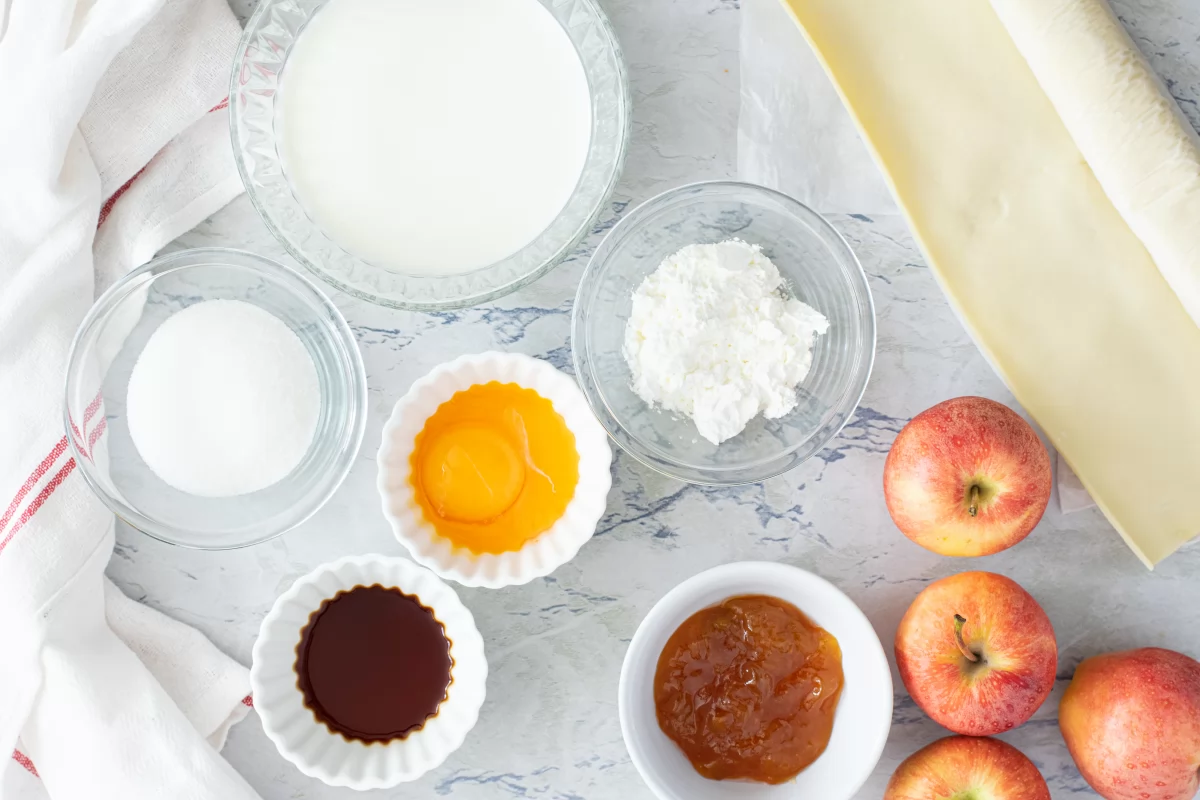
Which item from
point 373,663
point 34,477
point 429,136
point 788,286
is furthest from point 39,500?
point 788,286

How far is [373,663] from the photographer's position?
1.26 m

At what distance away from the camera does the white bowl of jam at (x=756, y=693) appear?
3.96 feet

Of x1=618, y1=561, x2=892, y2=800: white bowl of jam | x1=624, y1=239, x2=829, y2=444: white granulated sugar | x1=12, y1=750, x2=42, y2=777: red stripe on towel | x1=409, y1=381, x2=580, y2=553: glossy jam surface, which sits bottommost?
x1=618, y1=561, x2=892, y2=800: white bowl of jam

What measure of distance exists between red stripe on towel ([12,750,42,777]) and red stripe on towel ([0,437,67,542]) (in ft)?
1.05

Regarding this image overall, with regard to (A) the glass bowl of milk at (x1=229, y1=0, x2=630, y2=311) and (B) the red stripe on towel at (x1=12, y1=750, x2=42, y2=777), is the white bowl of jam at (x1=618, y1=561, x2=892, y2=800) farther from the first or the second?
(B) the red stripe on towel at (x1=12, y1=750, x2=42, y2=777)

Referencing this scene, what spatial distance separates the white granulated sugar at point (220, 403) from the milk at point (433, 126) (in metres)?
0.19

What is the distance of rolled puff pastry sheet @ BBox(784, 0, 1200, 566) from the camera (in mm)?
1232

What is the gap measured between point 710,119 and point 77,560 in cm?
107

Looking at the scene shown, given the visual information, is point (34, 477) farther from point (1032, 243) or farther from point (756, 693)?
point (1032, 243)

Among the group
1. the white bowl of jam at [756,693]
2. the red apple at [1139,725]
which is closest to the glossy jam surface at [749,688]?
the white bowl of jam at [756,693]

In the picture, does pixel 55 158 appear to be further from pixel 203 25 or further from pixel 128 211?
pixel 203 25

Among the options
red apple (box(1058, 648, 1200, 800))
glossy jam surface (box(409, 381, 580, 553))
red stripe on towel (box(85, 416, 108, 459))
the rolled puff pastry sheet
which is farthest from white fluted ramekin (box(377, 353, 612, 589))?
red apple (box(1058, 648, 1200, 800))

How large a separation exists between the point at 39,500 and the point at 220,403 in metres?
0.29

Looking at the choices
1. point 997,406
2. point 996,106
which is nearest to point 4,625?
point 997,406
